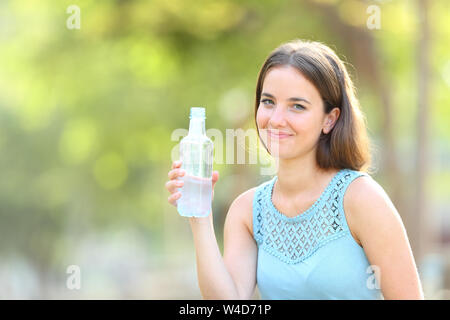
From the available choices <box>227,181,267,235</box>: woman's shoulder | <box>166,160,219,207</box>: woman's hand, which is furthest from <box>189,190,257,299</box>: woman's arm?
<box>166,160,219,207</box>: woman's hand

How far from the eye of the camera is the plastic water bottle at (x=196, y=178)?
2982 millimetres

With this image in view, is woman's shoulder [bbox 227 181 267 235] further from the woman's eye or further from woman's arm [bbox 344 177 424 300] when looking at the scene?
woman's arm [bbox 344 177 424 300]

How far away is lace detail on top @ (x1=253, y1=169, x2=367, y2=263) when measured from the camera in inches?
121

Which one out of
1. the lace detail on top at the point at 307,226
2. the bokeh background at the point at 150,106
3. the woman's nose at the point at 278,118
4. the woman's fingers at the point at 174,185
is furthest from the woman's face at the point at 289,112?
the bokeh background at the point at 150,106

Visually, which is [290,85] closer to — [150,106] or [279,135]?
[279,135]

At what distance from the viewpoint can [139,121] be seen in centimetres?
1498

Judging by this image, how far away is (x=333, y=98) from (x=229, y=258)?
91 centimetres

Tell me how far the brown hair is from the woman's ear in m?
0.02

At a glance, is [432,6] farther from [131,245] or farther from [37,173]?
[131,245]

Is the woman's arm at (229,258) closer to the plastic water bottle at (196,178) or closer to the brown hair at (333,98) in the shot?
the plastic water bottle at (196,178)

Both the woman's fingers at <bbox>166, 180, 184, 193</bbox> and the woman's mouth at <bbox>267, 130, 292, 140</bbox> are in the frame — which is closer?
the woman's fingers at <bbox>166, 180, 184, 193</bbox>

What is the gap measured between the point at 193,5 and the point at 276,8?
115 cm
